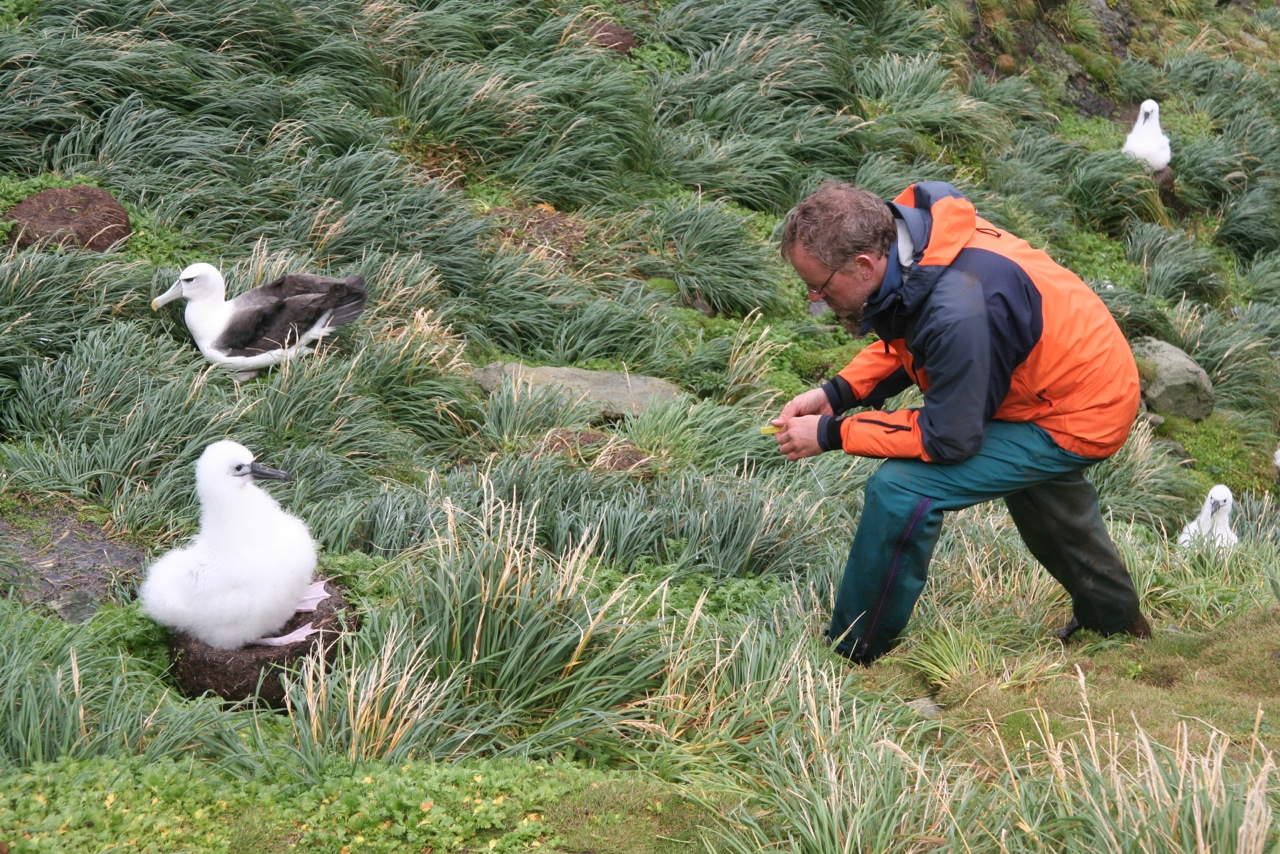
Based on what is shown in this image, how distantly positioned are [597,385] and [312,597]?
116 inches

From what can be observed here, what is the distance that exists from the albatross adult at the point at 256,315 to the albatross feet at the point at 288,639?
2287mm

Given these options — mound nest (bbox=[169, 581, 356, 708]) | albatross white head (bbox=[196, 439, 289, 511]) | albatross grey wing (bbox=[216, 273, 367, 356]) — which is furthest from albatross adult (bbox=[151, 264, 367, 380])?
mound nest (bbox=[169, 581, 356, 708])

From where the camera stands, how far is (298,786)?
2959 millimetres

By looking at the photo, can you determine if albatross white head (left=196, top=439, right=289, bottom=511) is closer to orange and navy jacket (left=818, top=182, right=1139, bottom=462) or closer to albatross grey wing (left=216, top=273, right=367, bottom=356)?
orange and navy jacket (left=818, top=182, right=1139, bottom=462)

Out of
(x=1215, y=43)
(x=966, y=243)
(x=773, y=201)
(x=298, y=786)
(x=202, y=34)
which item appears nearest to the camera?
(x=298, y=786)

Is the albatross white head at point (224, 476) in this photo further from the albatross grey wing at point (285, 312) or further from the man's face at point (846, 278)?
the albatross grey wing at point (285, 312)

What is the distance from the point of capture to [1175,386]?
328 inches

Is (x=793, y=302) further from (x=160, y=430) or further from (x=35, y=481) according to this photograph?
(x=35, y=481)

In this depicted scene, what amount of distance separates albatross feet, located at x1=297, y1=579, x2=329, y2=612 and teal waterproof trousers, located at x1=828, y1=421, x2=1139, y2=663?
1.67 meters

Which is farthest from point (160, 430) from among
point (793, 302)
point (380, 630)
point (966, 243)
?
point (793, 302)

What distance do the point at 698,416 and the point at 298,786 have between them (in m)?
3.53

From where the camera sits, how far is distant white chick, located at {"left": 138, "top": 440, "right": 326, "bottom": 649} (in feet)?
11.7

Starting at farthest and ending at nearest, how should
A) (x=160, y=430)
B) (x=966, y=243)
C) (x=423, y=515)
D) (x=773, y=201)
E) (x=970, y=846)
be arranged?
(x=773, y=201) → (x=160, y=430) → (x=423, y=515) → (x=966, y=243) → (x=970, y=846)

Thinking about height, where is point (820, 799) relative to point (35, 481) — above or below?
above
